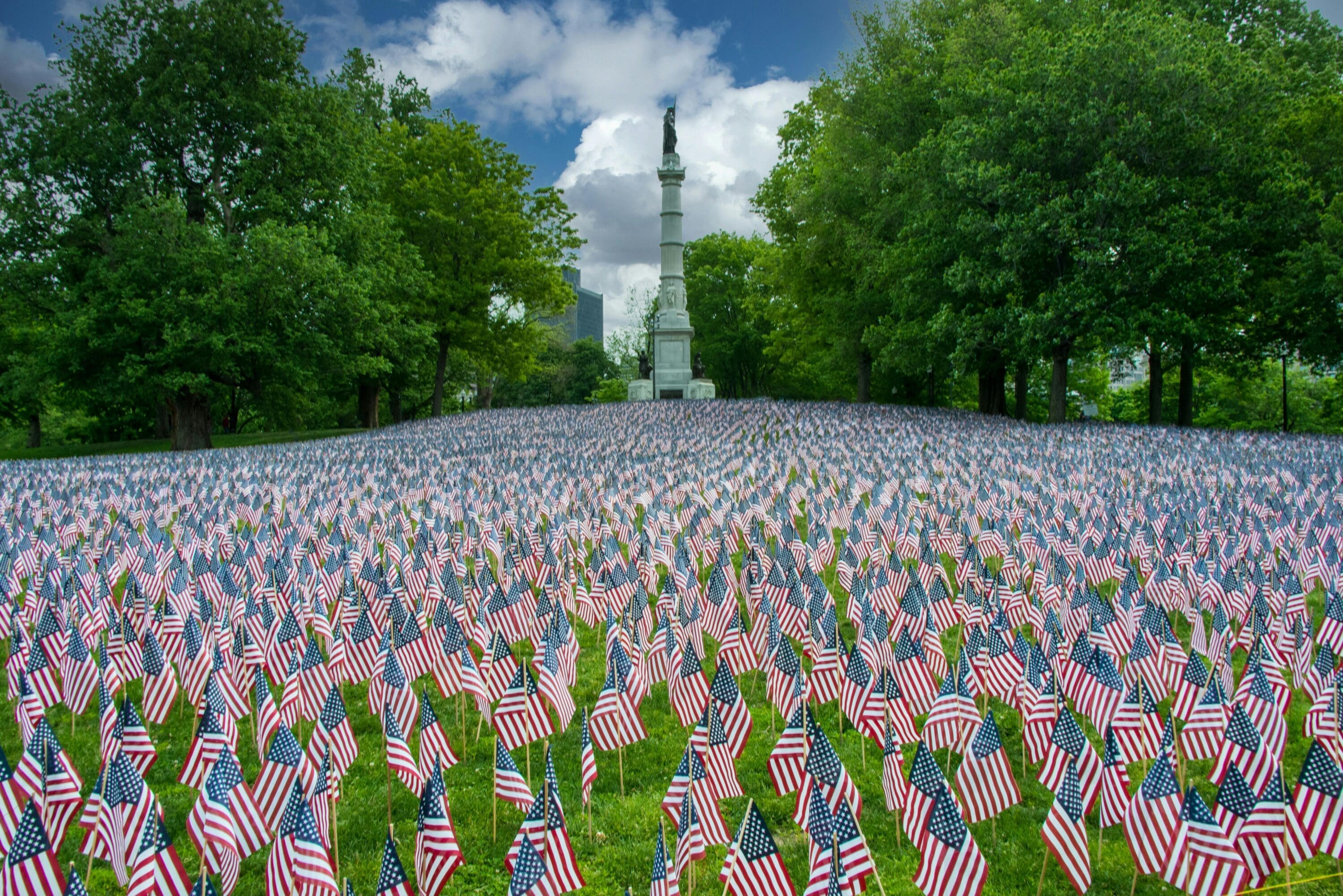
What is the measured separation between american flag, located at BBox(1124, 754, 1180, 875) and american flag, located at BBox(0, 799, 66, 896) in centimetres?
504

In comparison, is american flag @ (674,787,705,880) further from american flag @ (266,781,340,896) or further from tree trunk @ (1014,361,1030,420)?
tree trunk @ (1014,361,1030,420)

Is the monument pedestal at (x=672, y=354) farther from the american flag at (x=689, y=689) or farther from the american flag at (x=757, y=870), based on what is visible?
the american flag at (x=757, y=870)

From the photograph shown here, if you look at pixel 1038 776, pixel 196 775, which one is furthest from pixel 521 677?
pixel 1038 776

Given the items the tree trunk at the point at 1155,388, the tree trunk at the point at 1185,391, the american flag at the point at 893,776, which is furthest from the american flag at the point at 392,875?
the tree trunk at the point at 1155,388

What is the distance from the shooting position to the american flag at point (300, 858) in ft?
11.5

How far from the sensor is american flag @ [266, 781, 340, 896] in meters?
3.50

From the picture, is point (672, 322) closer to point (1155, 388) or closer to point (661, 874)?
point (1155, 388)

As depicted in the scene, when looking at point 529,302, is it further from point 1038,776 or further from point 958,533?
point 1038,776

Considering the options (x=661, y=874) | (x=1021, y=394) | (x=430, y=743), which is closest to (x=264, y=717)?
(x=430, y=743)

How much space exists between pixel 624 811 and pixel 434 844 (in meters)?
1.50

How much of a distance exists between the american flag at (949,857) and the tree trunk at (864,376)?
34.4 metres

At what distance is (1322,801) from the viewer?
391 centimetres

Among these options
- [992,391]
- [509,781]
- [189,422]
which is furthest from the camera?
[992,391]

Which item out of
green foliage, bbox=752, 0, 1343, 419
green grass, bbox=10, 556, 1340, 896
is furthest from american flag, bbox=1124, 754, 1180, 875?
green foliage, bbox=752, 0, 1343, 419
